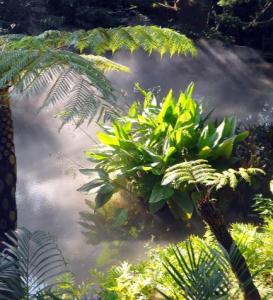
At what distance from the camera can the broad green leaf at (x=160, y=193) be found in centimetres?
523

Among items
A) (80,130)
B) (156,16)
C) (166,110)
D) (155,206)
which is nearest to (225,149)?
(166,110)

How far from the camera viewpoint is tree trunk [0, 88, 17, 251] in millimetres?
3484

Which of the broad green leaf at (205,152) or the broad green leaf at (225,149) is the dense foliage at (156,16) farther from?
the broad green leaf at (205,152)

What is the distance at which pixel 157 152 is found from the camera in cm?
565

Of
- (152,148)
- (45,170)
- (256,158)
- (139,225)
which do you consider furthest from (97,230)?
(256,158)

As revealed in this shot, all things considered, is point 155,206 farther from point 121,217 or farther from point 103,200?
point 103,200

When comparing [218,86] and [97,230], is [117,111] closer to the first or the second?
[97,230]

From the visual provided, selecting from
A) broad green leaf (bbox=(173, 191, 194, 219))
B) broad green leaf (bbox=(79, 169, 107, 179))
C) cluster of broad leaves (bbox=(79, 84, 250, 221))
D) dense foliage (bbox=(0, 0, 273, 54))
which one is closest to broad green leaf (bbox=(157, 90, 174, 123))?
cluster of broad leaves (bbox=(79, 84, 250, 221))

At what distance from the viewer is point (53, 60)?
273cm

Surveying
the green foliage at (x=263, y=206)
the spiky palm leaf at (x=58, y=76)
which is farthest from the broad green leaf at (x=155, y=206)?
the spiky palm leaf at (x=58, y=76)

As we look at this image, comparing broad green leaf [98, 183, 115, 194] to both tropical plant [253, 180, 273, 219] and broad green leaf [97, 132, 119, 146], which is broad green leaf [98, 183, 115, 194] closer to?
broad green leaf [97, 132, 119, 146]

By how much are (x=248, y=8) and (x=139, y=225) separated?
21.0 feet

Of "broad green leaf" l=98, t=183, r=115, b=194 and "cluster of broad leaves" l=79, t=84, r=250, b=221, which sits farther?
"broad green leaf" l=98, t=183, r=115, b=194

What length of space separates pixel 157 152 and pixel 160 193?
0.55 metres
